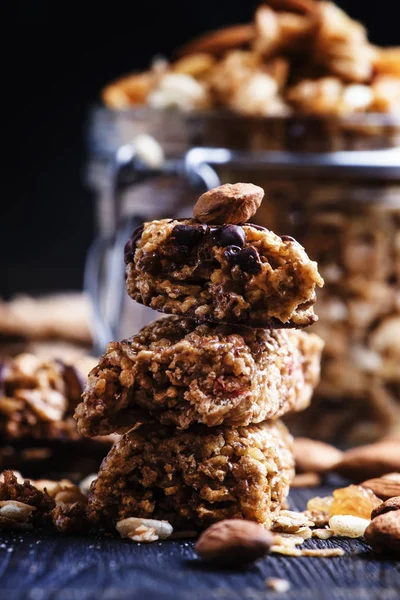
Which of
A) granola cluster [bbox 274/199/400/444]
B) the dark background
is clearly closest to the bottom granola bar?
granola cluster [bbox 274/199/400/444]

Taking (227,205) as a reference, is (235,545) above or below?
below

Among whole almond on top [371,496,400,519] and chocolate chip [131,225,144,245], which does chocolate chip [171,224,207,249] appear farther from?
whole almond on top [371,496,400,519]

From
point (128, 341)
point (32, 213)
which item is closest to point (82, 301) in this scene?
point (32, 213)

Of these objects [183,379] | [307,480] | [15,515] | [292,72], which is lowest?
[307,480]

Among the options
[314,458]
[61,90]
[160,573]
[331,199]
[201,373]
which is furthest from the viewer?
[61,90]

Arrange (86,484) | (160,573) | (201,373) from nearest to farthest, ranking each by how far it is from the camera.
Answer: (160,573)
(201,373)
(86,484)

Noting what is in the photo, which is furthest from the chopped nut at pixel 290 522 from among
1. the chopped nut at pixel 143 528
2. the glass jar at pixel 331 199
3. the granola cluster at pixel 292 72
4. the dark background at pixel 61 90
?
the dark background at pixel 61 90

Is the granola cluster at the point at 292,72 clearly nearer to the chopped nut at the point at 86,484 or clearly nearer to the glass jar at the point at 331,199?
the glass jar at the point at 331,199

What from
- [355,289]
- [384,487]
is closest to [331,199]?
[355,289]

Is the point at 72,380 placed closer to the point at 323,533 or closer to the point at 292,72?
the point at 323,533

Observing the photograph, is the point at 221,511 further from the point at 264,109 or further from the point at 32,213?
the point at 32,213
